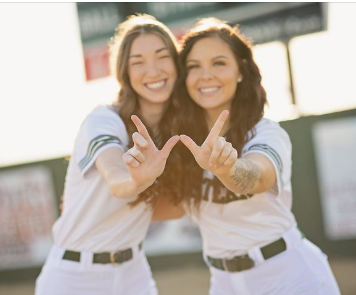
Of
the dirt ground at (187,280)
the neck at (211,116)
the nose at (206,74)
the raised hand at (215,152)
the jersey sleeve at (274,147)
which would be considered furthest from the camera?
the dirt ground at (187,280)

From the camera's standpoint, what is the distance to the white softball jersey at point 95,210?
8.47 feet

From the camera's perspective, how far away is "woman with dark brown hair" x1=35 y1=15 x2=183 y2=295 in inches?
100

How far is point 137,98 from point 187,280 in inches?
141

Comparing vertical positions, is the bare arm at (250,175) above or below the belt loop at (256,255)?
above

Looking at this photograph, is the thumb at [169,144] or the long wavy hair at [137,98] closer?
the thumb at [169,144]

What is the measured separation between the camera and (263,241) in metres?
2.50

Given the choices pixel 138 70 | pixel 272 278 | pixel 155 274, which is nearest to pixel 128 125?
pixel 138 70

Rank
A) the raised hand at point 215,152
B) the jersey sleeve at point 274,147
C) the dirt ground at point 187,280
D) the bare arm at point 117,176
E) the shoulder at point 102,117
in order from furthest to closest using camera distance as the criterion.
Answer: the dirt ground at point 187,280, the shoulder at point 102,117, the jersey sleeve at point 274,147, the bare arm at point 117,176, the raised hand at point 215,152

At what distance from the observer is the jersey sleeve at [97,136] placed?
2.41m

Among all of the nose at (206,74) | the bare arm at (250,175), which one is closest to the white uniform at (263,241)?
the bare arm at (250,175)

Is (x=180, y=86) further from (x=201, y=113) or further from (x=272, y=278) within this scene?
(x=272, y=278)

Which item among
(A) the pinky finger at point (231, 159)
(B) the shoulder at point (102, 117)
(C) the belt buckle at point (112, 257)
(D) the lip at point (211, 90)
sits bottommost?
(C) the belt buckle at point (112, 257)

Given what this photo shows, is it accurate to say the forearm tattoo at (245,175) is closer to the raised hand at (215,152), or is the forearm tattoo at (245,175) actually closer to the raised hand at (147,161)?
the raised hand at (215,152)

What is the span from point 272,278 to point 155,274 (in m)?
4.26
